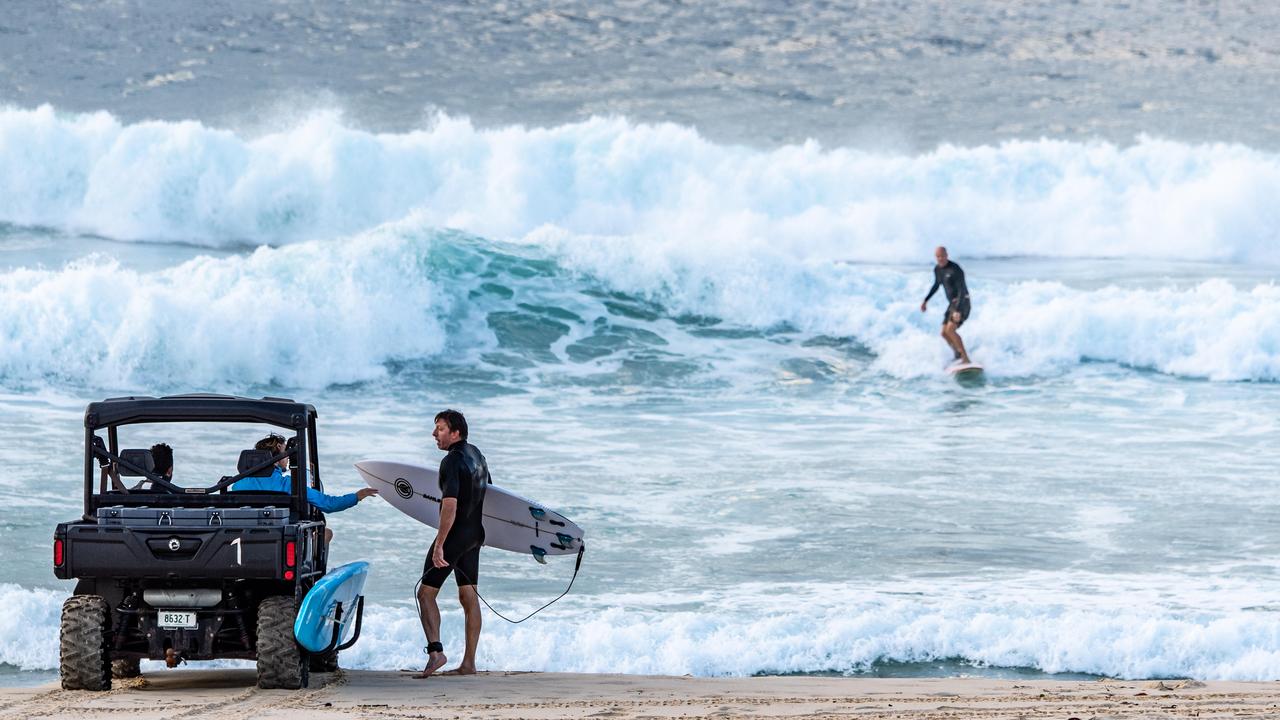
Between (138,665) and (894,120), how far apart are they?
39266 millimetres

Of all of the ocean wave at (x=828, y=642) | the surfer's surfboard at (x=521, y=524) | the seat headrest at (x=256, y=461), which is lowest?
the ocean wave at (x=828, y=642)

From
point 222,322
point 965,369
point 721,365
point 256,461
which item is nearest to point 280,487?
point 256,461

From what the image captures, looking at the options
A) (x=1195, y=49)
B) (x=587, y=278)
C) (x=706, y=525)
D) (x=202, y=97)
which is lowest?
(x=706, y=525)

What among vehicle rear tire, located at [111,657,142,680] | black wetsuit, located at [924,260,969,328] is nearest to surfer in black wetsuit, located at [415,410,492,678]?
vehicle rear tire, located at [111,657,142,680]

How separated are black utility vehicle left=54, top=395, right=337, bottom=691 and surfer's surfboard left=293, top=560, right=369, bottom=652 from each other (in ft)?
0.22

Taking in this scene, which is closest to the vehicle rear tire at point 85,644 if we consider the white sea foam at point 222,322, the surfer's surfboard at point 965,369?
the white sea foam at point 222,322

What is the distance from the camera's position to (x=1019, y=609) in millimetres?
8727

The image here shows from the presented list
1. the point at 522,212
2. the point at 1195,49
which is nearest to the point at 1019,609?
the point at 522,212

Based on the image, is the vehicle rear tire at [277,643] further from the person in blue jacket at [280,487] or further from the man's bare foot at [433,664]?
the man's bare foot at [433,664]

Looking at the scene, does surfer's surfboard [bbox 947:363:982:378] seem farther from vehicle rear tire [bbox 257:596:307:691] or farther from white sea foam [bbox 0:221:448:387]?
vehicle rear tire [bbox 257:596:307:691]

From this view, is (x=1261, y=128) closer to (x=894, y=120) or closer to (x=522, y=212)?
(x=894, y=120)

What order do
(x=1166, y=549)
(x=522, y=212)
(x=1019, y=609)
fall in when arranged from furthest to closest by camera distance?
(x=522, y=212) → (x=1166, y=549) → (x=1019, y=609)

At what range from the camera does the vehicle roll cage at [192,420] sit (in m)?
6.55

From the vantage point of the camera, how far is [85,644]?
641cm
